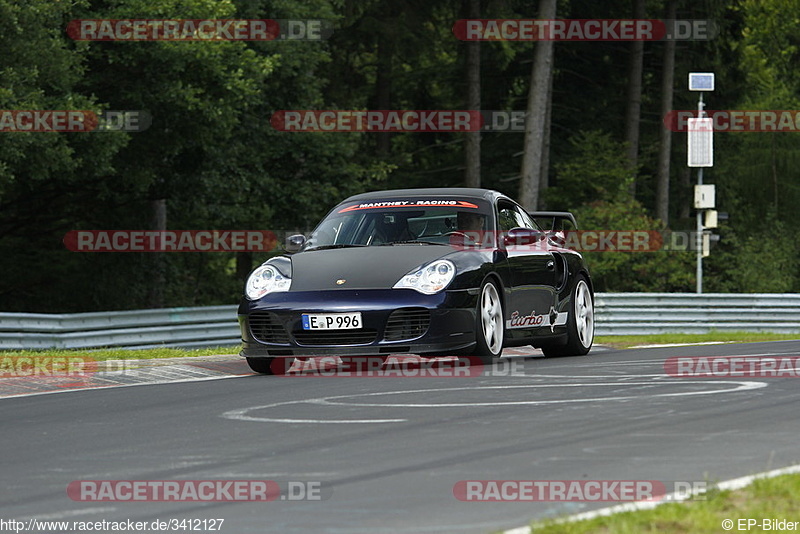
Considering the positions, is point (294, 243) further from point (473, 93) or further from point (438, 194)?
point (473, 93)

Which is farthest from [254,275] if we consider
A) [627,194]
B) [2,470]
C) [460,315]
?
[627,194]

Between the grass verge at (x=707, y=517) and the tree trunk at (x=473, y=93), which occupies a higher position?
the tree trunk at (x=473, y=93)

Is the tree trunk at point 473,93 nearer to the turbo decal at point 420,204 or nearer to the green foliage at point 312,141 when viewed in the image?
the green foliage at point 312,141

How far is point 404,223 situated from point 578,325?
2582mm

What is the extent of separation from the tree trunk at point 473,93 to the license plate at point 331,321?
32.3 meters

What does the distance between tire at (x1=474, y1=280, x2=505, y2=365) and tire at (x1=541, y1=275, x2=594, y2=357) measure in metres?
2.03

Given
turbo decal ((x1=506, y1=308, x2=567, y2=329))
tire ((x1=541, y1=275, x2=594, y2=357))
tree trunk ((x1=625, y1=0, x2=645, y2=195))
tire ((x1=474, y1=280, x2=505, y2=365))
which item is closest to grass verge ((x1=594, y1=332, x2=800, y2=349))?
tire ((x1=541, y1=275, x2=594, y2=357))

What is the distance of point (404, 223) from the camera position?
13.5 meters

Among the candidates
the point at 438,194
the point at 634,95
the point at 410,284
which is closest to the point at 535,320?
the point at 438,194

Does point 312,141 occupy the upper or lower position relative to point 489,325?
upper

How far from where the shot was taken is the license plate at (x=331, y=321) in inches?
468

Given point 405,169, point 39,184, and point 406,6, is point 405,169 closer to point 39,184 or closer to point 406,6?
point 406,6

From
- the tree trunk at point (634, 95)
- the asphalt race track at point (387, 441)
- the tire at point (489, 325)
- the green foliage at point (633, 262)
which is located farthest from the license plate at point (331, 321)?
the tree trunk at point (634, 95)

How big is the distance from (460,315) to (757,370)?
2.48 metres
